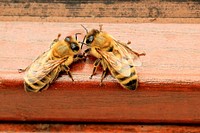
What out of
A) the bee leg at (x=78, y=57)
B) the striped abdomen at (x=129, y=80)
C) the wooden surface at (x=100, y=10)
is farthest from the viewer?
the wooden surface at (x=100, y=10)

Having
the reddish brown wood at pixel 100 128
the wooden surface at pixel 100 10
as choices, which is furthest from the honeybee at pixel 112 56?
the wooden surface at pixel 100 10

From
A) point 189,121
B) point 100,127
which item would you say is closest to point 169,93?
point 189,121

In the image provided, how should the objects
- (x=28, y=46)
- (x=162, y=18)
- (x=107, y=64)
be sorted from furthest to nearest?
Answer: (x=162, y=18) → (x=28, y=46) → (x=107, y=64)

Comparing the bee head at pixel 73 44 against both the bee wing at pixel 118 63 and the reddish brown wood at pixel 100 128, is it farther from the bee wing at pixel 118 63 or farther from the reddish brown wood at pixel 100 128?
the reddish brown wood at pixel 100 128

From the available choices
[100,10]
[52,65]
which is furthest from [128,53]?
[100,10]

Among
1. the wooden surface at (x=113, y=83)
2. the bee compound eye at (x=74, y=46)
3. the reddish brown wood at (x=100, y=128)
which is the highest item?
the bee compound eye at (x=74, y=46)

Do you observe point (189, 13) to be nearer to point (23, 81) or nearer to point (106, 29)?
point (106, 29)

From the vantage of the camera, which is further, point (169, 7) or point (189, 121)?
point (169, 7)
